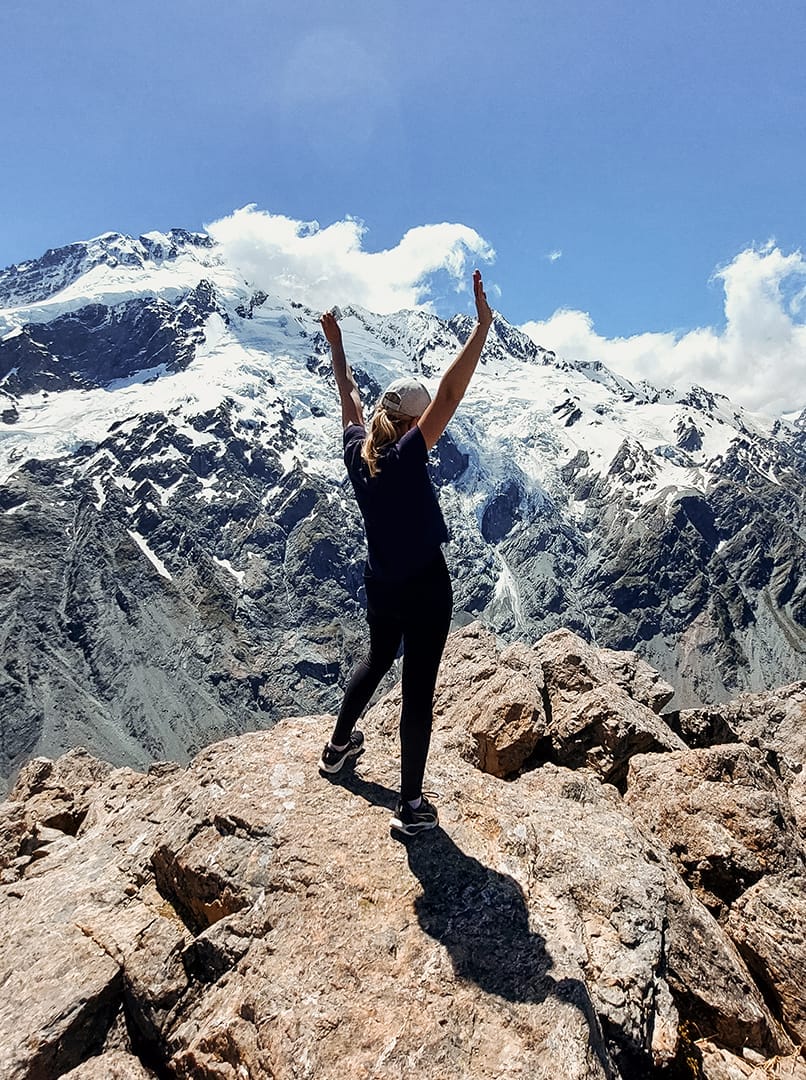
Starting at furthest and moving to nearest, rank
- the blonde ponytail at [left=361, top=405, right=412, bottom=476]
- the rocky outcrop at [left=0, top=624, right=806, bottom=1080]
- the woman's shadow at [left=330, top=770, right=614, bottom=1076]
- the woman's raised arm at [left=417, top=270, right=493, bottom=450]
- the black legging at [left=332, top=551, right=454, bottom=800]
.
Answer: the black legging at [left=332, top=551, right=454, bottom=800]
the blonde ponytail at [left=361, top=405, right=412, bottom=476]
the woman's raised arm at [left=417, top=270, right=493, bottom=450]
the woman's shadow at [left=330, top=770, right=614, bottom=1076]
the rocky outcrop at [left=0, top=624, right=806, bottom=1080]

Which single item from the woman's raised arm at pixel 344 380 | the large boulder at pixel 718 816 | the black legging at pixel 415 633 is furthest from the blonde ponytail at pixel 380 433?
the large boulder at pixel 718 816

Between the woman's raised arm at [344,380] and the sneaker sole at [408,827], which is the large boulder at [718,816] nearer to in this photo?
the sneaker sole at [408,827]

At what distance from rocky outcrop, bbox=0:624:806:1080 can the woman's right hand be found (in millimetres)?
6215

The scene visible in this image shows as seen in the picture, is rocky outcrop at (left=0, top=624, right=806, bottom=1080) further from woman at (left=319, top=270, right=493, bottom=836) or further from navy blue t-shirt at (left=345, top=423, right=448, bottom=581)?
navy blue t-shirt at (left=345, top=423, right=448, bottom=581)

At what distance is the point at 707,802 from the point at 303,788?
6820 mm

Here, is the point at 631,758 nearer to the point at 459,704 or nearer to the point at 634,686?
the point at 459,704

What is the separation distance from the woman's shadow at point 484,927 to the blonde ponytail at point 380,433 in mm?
4571

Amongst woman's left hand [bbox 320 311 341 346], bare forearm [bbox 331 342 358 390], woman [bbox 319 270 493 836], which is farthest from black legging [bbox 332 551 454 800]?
woman's left hand [bbox 320 311 341 346]

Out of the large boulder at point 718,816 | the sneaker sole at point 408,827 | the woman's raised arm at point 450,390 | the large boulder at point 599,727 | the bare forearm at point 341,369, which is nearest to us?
the woman's raised arm at point 450,390

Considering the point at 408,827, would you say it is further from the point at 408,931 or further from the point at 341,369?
the point at 341,369

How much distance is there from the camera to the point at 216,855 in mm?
7820

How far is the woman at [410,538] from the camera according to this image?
698 centimetres

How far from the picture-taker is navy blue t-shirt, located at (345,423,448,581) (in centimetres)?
702

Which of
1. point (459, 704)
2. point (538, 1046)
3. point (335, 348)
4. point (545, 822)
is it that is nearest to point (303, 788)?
point (545, 822)
